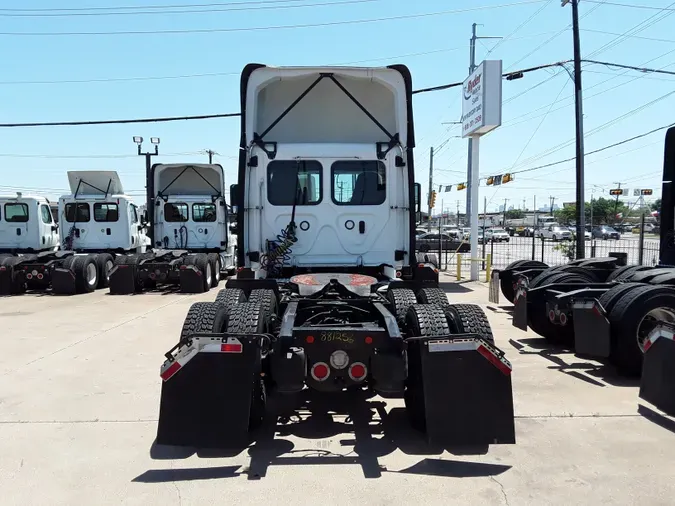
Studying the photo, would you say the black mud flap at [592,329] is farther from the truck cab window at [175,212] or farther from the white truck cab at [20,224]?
the white truck cab at [20,224]

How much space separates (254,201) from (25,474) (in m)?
4.17

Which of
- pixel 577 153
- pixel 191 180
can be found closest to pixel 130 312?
pixel 191 180

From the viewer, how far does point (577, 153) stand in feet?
57.3

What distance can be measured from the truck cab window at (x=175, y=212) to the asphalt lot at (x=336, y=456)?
1161 cm

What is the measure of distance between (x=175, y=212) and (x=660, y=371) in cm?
1576

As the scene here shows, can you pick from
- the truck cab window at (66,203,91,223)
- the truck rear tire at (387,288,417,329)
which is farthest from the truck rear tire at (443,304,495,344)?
the truck cab window at (66,203,91,223)

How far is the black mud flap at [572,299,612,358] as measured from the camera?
6254 mm

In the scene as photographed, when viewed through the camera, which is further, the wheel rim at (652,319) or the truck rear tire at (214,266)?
the truck rear tire at (214,266)

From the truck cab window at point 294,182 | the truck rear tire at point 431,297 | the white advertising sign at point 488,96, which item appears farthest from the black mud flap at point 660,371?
the white advertising sign at point 488,96

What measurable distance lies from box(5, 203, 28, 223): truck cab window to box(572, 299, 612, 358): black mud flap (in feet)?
54.6

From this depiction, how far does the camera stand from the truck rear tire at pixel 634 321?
6.17 meters

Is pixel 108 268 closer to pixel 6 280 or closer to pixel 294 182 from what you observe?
pixel 6 280

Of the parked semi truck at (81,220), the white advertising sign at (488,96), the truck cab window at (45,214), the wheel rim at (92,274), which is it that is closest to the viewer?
the wheel rim at (92,274)

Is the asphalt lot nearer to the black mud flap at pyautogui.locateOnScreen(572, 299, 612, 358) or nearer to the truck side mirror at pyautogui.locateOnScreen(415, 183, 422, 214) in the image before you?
the black mud flap at pyautogui.locateOnScreen(572, 299, 612, 358)
